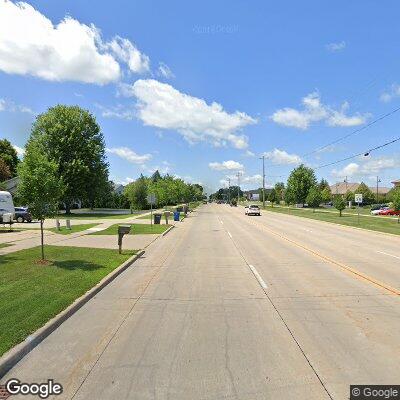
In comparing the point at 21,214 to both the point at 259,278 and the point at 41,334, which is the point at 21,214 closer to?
the point at 259,278

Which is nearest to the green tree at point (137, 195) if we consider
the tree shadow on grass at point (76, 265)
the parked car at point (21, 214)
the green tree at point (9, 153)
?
the green tree at point (9, 153)

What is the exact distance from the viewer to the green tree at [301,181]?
98.1 m

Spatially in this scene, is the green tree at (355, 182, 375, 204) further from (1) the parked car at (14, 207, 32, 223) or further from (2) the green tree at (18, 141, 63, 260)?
(2) the green tree at (18, 141, 63, 260)

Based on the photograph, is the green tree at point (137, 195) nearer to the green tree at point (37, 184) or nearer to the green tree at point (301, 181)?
the green tree at point (301, 181)

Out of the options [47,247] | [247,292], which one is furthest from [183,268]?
[47,247]

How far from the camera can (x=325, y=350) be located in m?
6.30

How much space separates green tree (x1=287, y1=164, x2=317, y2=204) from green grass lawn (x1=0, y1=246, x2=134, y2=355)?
84.0 metres

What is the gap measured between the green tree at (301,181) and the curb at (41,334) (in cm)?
9000

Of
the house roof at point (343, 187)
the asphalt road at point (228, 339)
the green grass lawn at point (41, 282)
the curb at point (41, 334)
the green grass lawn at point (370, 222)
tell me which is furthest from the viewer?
Answer: the house roof at point (343, 187)

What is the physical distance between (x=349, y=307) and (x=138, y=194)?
71.4m

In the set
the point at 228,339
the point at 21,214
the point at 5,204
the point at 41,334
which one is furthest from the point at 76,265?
the point at 21,214

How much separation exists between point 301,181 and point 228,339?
94.0m

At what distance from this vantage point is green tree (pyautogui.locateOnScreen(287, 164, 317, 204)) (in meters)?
98.1

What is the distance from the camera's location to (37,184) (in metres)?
14.4
